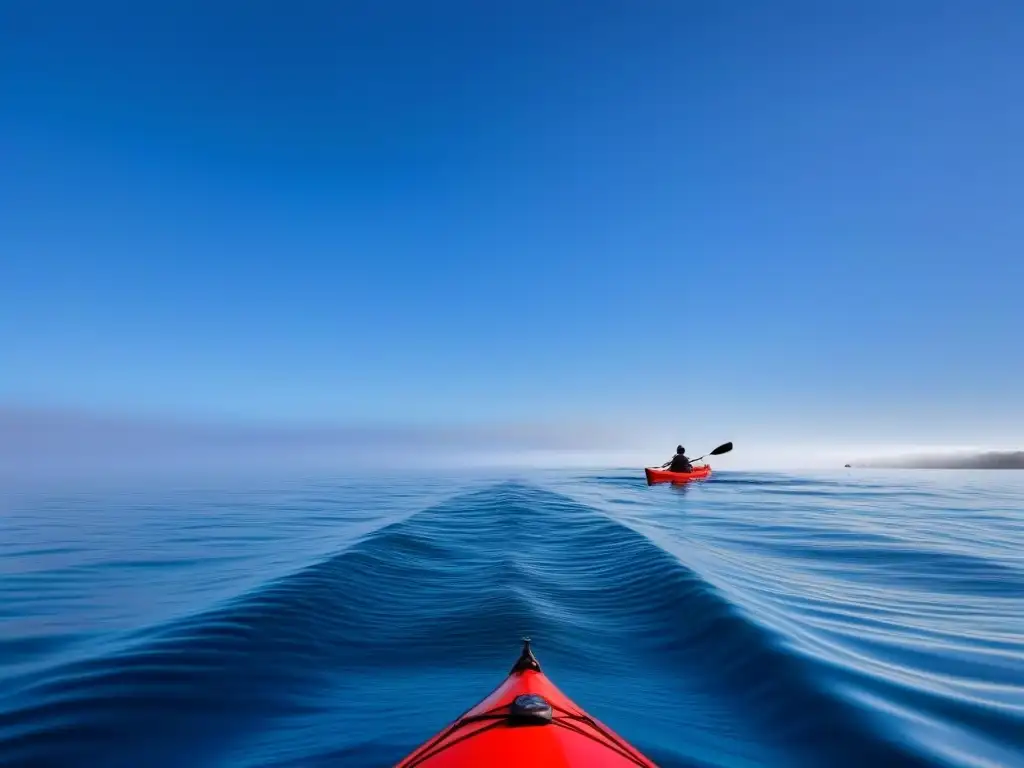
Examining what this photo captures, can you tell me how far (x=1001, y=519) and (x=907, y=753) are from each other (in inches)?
1043

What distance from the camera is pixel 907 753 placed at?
15.1 ft

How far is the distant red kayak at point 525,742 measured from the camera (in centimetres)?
282

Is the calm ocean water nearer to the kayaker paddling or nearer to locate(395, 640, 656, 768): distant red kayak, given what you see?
locate(395, 640, 656, 768): distant red kayak

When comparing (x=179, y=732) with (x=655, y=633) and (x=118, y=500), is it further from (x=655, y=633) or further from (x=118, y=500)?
(x=118, y=500)

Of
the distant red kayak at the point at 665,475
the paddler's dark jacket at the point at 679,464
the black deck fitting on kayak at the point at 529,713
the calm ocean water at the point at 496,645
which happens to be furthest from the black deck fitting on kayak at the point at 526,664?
the paddler's dark jacket at the point at 679,464

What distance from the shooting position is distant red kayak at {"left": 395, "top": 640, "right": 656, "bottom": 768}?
2.82m

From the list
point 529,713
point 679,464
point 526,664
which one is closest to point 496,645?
point 526,664

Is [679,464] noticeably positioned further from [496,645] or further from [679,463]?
[496,645]

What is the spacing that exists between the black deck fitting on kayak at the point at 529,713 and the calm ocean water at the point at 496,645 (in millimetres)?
2309

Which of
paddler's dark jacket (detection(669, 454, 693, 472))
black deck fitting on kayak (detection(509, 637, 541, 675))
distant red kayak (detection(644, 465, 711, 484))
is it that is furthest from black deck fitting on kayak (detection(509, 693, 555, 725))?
paddler's dark jacket (detection(669, 454, 693, 472))

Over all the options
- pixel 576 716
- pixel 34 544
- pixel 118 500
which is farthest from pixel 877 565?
pixel 118 500

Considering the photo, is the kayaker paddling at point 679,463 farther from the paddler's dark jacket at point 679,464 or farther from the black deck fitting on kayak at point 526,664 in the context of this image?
the black deck fitting on kayak at point 526,664

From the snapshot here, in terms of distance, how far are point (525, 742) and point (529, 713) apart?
0.53ft

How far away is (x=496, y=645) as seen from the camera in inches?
289
